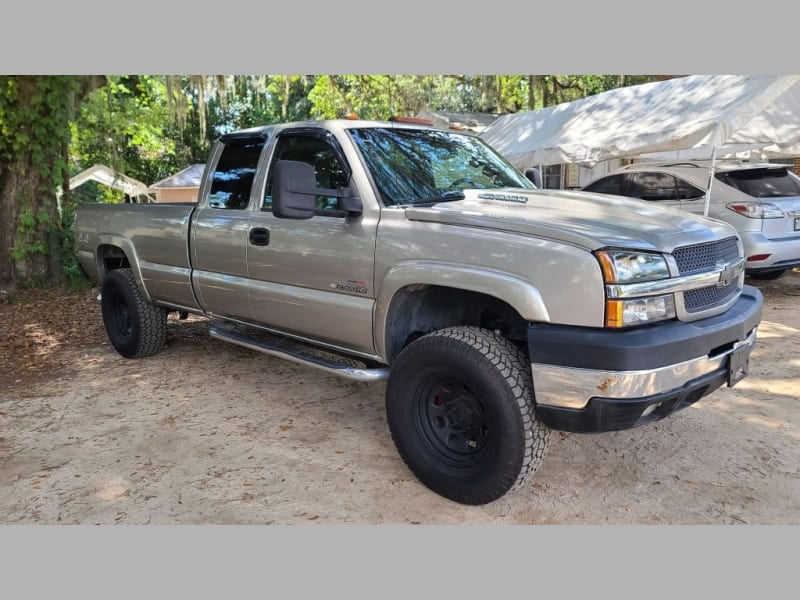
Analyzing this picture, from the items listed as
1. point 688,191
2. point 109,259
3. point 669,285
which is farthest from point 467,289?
point 688,191

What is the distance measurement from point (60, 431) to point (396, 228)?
290 cm

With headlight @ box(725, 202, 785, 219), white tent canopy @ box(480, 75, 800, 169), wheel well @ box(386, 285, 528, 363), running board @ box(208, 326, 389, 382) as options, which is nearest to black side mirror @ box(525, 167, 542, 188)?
wheel well @ box(386, 285, 528, 363)

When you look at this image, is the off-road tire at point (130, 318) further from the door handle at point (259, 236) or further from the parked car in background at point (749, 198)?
the parked car in background at point (749, 198)

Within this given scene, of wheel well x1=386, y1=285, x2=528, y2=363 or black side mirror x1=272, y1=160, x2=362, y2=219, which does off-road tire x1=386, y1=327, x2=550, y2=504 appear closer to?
wheel well x1=386, y1=285, x2=528, y2=363

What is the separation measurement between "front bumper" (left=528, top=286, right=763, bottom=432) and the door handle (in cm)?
209

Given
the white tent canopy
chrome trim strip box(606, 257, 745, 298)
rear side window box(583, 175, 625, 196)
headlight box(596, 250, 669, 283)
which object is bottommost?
chrome trim strip box(606, 257, 745, 298)

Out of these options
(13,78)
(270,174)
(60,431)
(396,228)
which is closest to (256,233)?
(270,174)

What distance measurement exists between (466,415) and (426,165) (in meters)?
1.67

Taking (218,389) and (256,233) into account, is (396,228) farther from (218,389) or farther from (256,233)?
(218,389)

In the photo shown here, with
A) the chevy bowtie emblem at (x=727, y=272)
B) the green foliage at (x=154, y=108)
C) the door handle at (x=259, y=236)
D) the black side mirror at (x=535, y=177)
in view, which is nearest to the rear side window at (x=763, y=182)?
the black side mirror at (x=535, y=177)

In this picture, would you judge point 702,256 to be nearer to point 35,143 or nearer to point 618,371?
point 618,371

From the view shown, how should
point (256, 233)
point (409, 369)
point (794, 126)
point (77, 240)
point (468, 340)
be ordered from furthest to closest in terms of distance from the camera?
1. point (794, 126)
2. point (77, 240)
3. point (256, 233)
4. point (409, 369)
5. point (468, 340)

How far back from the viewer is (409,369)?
3.27 metres

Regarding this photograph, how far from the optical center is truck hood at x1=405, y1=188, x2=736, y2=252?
9.34 ft
